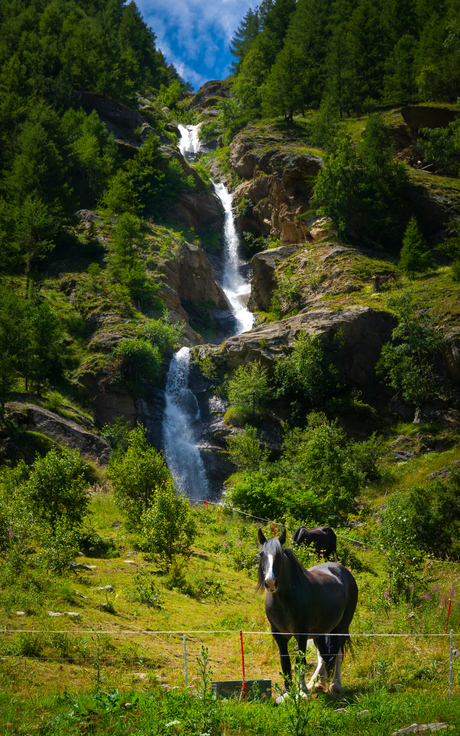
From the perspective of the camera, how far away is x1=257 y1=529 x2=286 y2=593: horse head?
6.15 metres

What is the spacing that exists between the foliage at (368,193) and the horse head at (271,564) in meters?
43.1

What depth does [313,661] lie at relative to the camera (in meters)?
8.21

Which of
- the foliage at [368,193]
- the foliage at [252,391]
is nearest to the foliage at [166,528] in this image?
the foliage at [252,391]

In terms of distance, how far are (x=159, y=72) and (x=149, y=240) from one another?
7641 centimetres

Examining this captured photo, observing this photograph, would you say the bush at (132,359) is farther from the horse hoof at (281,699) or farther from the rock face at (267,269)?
the horse hoof at (281,699)

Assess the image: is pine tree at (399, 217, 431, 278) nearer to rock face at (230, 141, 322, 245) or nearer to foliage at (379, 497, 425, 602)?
rock face at (230, 141, 322, 245)

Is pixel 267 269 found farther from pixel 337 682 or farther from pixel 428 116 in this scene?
pixel 337 682

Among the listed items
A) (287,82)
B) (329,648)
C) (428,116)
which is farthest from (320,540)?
(287,82)

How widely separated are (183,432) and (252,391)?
21.9ft

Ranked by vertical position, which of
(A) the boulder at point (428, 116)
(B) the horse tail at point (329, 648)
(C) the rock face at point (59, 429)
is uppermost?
(A) the boulder at point (428, 116)

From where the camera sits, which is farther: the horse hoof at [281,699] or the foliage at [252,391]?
the foliage at [252,391]

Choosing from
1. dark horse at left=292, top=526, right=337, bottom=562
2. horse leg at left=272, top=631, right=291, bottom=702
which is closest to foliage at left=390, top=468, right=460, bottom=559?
dark horse at left=292, top=526, right=337, bottom=562

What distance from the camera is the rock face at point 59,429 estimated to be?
26.7 metres

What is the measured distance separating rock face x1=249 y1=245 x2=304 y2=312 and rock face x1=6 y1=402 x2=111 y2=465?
26.3 m
